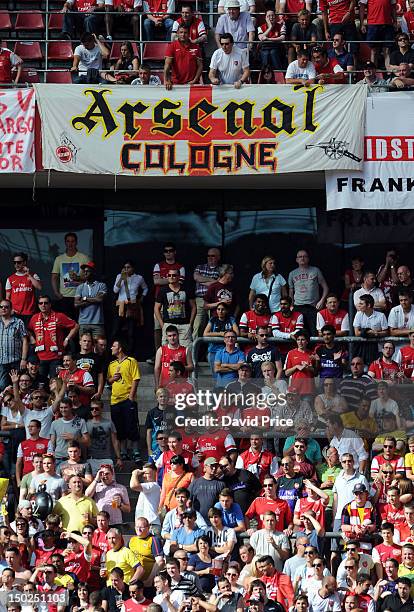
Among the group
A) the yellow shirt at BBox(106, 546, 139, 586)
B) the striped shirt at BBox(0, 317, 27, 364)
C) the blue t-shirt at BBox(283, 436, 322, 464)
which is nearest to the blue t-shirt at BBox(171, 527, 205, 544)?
the yellow shirt at BBox(106, 546, 139, 586)

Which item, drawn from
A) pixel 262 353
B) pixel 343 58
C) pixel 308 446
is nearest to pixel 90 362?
pixel 262 353

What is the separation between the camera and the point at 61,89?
66.9 feet

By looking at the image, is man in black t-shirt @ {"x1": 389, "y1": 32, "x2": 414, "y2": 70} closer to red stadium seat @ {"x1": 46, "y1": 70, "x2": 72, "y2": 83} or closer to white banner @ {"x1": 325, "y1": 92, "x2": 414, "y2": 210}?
white banner @ {"x1": 325, "y1": 92, "x2": 414, "y2": 210}

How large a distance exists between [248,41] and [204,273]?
125 inches

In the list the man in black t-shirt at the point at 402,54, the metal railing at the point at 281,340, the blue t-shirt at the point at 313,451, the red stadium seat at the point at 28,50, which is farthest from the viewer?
the red stadium seat at the point at 28,50

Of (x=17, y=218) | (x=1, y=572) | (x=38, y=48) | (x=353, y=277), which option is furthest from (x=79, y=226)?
(x=1, y=572)

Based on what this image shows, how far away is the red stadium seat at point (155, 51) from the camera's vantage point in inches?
864

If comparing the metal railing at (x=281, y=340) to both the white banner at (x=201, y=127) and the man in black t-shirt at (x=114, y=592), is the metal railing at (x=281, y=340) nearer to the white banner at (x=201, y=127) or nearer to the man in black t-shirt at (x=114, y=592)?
A: the white banner at (x=201, y=127)

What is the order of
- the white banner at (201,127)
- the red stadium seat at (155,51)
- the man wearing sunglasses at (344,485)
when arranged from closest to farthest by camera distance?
1. the man wearing sunglasses at (344,485)
2. the white banner at (201,127)
3. the red stadium seat at (155,51)

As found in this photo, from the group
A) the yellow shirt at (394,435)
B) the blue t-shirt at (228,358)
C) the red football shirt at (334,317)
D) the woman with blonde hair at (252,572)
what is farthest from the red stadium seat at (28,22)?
the woman with blonde hair at (252,572)

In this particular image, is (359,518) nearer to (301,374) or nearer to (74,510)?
(301,374)

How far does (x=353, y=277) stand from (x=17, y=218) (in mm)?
5134

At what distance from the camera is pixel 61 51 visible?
2216 centimetres

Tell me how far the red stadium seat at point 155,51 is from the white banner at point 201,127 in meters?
1.61
